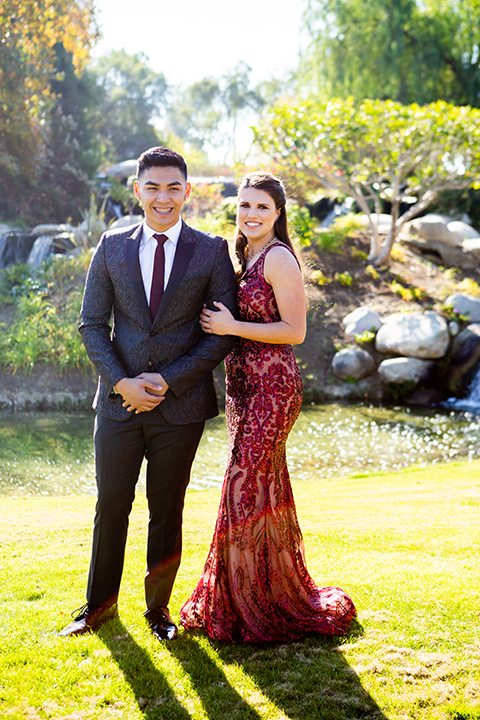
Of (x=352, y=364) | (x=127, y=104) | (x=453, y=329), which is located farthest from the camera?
(x=127, y=104)

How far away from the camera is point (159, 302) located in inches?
115

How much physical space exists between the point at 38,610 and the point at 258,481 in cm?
131

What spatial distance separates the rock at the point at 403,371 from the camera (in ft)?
39.7

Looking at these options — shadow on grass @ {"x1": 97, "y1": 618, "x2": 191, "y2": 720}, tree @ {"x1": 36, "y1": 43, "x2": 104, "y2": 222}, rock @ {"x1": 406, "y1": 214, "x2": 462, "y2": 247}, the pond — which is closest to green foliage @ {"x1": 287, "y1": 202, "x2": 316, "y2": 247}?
rock @ {"x1": 406, "y1": 214, "x2": 462, "y2": 247}

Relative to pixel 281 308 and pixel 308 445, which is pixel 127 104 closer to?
pixel 308 445

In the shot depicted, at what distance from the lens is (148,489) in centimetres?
304

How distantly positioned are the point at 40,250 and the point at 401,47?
12921 mm

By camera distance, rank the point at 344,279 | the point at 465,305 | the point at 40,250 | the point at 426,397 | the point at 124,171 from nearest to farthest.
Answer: the point at 426,397, the point at 465,305, the point at 344,279, the point at 40,250, the point at 124,171

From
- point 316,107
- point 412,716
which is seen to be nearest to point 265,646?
point 412,716

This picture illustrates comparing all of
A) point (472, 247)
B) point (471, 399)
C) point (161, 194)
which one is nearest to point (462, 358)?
point (471, 399)

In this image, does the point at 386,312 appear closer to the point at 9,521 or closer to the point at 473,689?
the point at 9,521

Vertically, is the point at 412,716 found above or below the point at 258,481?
below

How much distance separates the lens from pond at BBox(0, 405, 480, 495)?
752 cm

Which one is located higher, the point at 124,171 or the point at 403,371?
the point at 124,171
